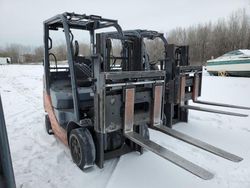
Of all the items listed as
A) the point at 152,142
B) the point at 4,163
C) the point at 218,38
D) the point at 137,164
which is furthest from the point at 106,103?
the point at 218,38

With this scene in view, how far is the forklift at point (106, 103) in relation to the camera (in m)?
2.83

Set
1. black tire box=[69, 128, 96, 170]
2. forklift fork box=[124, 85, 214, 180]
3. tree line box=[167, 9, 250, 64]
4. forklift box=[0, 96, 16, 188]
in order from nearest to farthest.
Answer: forklift box=[0, 96, 16, 188]
forklift fork box=[124, 85, 214, 180]
black tire box=[69, 128, 96, 170]
tree line box=[167, 9, 250, 64]

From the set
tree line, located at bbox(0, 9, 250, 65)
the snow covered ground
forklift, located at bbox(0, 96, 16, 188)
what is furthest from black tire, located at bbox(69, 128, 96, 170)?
tree line, located at bbox(0, 9, 250, 65)

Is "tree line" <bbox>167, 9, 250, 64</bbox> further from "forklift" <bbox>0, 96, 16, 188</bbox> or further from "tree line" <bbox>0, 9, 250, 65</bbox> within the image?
"forklift" <bbox>0, 96, 16, 188</bbox>

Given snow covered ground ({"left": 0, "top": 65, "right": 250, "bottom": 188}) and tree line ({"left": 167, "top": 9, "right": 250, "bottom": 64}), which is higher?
tree line ({"left": 167, "top": 9, "right": 250, "bottom": 64})

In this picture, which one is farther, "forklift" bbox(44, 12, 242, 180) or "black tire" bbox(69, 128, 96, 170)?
"black tire" bbox(69, 128, 96, 170)

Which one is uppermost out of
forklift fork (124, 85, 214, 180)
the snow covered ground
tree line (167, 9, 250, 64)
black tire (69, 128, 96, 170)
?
tree line (167, 9, 250, 64)

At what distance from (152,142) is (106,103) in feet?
2.38

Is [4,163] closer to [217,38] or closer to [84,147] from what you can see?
[84,147]

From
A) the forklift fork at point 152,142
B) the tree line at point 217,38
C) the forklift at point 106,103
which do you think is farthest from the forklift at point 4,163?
the tree line at point 217,38

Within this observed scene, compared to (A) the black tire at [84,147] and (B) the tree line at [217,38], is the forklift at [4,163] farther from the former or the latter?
(B) the tree line at [217,38]

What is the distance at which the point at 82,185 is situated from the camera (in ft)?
9.93

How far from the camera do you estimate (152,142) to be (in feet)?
9.05

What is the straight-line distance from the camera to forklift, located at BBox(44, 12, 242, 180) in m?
2.83
